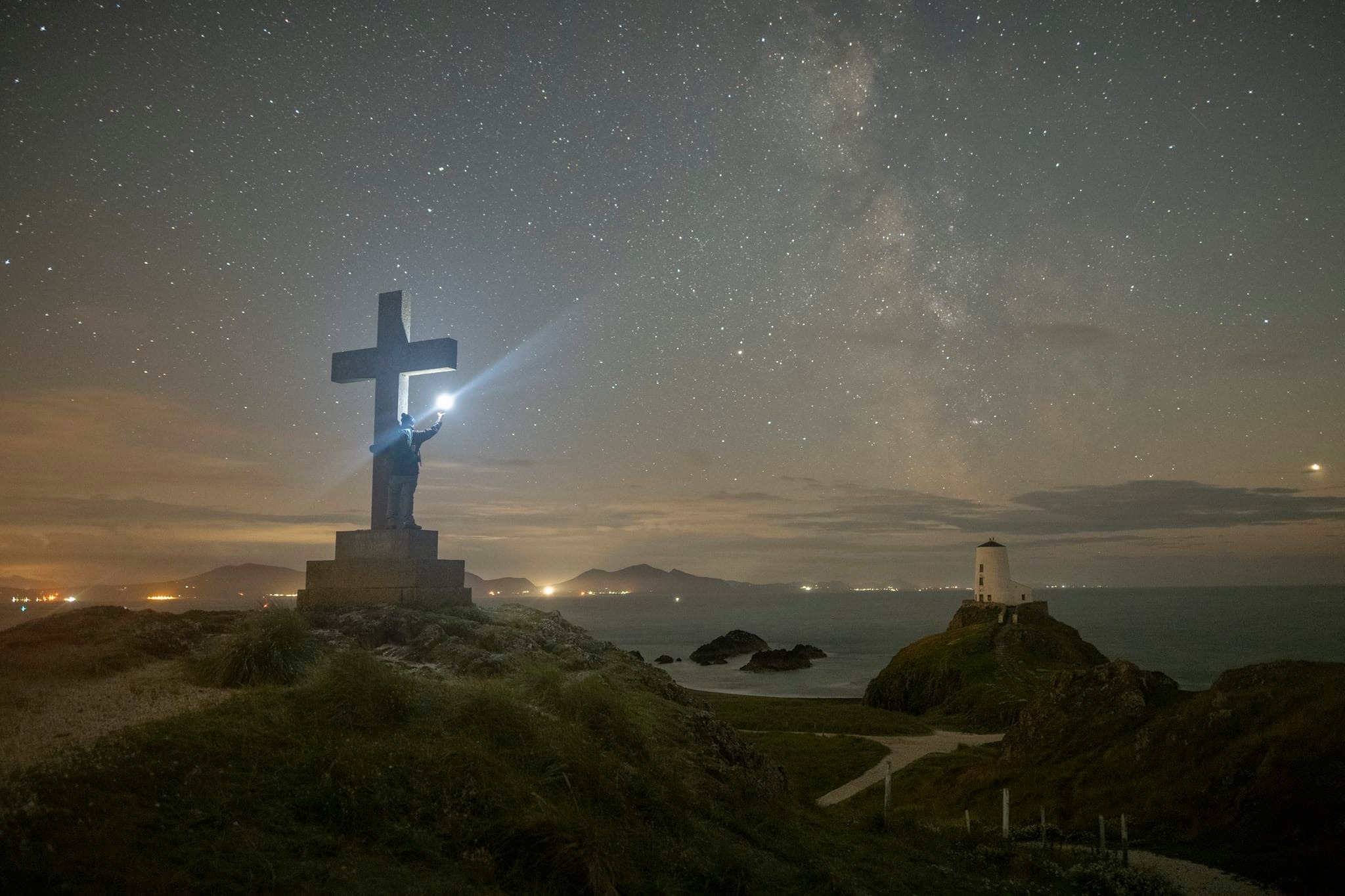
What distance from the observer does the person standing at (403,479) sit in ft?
57.7

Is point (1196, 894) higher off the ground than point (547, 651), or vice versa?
point (547, 651)

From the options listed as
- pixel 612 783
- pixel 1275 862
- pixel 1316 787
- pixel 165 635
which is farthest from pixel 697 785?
pixel 1316 787

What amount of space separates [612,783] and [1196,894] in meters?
11.1

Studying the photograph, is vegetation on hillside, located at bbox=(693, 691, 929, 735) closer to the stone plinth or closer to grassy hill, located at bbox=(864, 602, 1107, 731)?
grassy hill, located at bbox=(864, 602, 1107, 731)

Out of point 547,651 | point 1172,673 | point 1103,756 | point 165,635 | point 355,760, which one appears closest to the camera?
point 355,760

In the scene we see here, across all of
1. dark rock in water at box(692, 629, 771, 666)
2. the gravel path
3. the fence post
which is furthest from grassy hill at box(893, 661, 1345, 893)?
dark rock in water at box(692, 629, 771, 666)

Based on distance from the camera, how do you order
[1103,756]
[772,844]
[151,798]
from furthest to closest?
[1103,756]
[772,844]
[151,798]

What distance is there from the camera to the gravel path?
276 inches

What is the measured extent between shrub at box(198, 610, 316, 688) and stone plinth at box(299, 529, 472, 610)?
409 centimetres

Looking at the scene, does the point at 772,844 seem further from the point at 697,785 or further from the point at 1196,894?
the point at 1196,894

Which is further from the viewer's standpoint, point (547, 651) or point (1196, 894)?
point (547, 651)

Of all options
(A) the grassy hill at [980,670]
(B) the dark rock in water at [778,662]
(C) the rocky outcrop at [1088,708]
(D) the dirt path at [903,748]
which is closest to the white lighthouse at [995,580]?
(A) the grassy hill at [980,670]

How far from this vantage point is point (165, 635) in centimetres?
1342

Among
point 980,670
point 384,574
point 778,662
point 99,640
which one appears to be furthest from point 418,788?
point 778,662
